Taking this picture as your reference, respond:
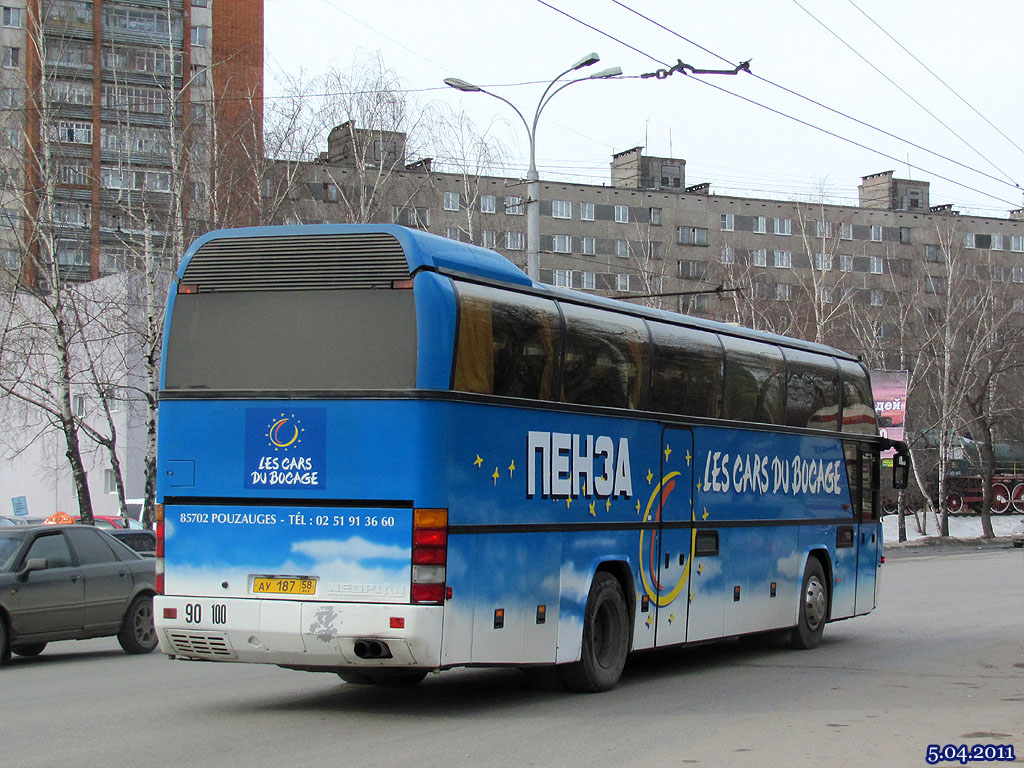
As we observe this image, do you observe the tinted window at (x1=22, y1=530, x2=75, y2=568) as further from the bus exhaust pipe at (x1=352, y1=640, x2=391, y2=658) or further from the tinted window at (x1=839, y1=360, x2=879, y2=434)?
the tinted window at (x1=839, y1=360, x2=879, y2=434)

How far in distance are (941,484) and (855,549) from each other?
33.0 metres

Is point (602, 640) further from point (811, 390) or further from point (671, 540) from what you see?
point (811, 390)

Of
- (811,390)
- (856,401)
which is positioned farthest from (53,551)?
(856,401)

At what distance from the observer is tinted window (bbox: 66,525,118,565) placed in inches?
600

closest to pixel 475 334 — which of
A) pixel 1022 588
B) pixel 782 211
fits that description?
pixel 1022 588

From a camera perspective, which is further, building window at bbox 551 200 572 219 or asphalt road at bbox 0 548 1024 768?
building window at bbox 551 200 572 219

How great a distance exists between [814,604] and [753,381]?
3077 mm

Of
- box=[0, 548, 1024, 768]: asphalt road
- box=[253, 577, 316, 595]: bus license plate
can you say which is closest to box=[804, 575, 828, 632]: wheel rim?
box=[0, 548, 1024, 768]: asphalt road

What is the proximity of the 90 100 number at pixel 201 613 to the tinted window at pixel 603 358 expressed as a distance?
3.09m

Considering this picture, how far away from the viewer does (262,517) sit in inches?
386

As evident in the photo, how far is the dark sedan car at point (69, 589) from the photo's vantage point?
46.5 ft

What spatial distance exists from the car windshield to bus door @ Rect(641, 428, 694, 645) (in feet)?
22.1

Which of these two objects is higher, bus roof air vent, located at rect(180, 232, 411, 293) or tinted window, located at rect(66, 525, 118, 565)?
bus roof air vent, located at rect(180, 232, 411, 293)

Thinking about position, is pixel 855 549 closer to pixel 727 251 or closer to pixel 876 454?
pixel 876 454
